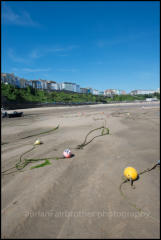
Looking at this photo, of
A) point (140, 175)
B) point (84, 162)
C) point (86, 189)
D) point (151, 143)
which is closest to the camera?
point (86, 189)

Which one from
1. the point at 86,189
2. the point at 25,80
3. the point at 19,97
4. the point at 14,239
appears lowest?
the point at 14,239

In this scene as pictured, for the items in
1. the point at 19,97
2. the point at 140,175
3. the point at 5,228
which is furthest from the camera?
the point at 19,97

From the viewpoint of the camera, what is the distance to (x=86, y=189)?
Answer: 338cm

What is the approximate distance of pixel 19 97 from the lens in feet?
149

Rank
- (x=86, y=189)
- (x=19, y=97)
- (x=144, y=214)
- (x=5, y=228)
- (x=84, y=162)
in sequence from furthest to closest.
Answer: (x=19, y=97) < (x=84, y=162) < (x=86, y=189) < (x=144, y=214) < (x=5, y=228)

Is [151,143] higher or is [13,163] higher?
[151,143]

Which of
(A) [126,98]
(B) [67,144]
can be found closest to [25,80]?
(A) [126,98]

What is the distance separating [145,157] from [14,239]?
507 cm

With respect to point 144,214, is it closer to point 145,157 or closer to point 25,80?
point 145,157

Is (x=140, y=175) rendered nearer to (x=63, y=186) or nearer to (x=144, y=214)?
(x=144, y=214)

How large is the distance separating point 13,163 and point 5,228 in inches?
114

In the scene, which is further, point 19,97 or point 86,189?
point 19,97

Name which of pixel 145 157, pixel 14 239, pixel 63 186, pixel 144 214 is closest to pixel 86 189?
pixel 63 186

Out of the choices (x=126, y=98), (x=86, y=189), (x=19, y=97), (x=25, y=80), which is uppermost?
(x=25, y=80)
